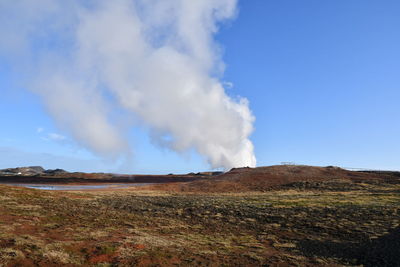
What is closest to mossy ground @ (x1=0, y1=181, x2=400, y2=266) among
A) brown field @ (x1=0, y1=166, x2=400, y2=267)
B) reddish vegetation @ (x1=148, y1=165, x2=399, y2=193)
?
brown field @ (x1=0, y1=166, x2=400, y2=267)

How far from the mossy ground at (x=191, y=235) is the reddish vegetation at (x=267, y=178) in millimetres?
29977

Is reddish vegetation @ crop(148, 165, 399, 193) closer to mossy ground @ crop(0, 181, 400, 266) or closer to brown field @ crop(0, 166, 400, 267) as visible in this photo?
brown field @ crop(0, 166, 400, 267)

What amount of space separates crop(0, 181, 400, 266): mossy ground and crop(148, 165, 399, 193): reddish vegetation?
30.0m

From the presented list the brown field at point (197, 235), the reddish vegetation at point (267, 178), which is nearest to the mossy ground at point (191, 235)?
the brown field at point (197, 235)

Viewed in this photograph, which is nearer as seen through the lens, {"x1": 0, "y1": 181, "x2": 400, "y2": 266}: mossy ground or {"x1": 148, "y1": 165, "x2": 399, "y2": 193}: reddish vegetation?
{"x1": 0, "y1": 181, "x2": 400, "y2": 266}: mossy ground

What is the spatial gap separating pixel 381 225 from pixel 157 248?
17.4 m

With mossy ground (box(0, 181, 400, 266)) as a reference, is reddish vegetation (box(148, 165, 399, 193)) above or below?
above

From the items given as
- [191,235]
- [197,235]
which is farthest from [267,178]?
[191,235]

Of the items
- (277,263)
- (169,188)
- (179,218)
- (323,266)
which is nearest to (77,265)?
(277,263)

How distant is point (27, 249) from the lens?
13.1 metres

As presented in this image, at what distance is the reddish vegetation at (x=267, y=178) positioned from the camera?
198 feet

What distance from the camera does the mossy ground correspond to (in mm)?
13359

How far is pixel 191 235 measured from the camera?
18719mm

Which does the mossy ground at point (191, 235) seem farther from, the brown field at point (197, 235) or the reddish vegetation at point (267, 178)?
the reddish vegetation at point (267, 178)
